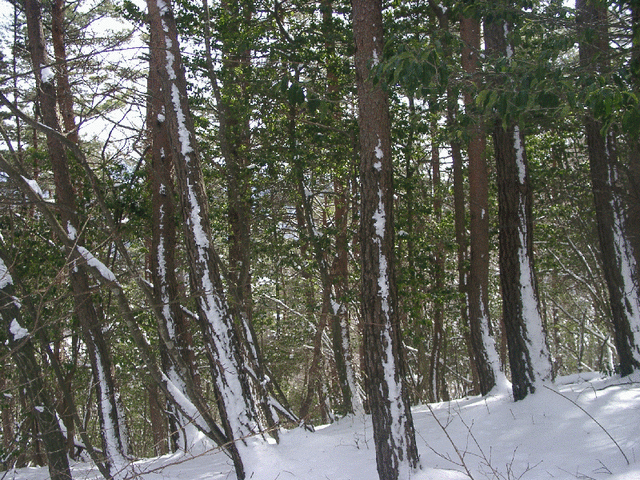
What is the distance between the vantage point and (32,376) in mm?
5547

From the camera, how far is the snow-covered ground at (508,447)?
4.98m

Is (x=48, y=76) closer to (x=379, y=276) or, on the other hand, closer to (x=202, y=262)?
(x=202, y=262)

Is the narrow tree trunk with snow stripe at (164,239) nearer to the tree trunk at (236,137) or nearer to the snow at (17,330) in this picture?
the tree trunk at (236,137)

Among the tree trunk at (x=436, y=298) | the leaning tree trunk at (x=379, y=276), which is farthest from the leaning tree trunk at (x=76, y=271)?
the tree trunk at (x=436, y=298)

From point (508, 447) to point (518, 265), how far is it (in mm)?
2465

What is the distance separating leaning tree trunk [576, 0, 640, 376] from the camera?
7301mm

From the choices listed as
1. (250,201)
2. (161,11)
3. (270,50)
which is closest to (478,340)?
(250,201)

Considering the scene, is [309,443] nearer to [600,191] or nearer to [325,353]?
[600,191]

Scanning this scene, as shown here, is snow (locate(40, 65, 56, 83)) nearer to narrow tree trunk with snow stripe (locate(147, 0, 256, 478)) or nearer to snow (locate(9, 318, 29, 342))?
narrow tree trunk with snow stripe (locate(147, 0, 256, 478))

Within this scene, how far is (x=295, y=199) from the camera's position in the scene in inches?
424

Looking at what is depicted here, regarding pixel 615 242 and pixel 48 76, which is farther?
pixel 48 76

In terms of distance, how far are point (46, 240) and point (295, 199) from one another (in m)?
4.82

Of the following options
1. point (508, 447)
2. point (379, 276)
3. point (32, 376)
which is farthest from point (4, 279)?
point (508, 447)

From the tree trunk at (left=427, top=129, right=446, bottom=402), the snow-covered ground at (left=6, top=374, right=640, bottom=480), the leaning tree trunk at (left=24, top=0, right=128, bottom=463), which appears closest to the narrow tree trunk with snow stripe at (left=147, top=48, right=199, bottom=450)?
the leaning tree trunk at (left=24, top=0, right=128, bottom=463)
